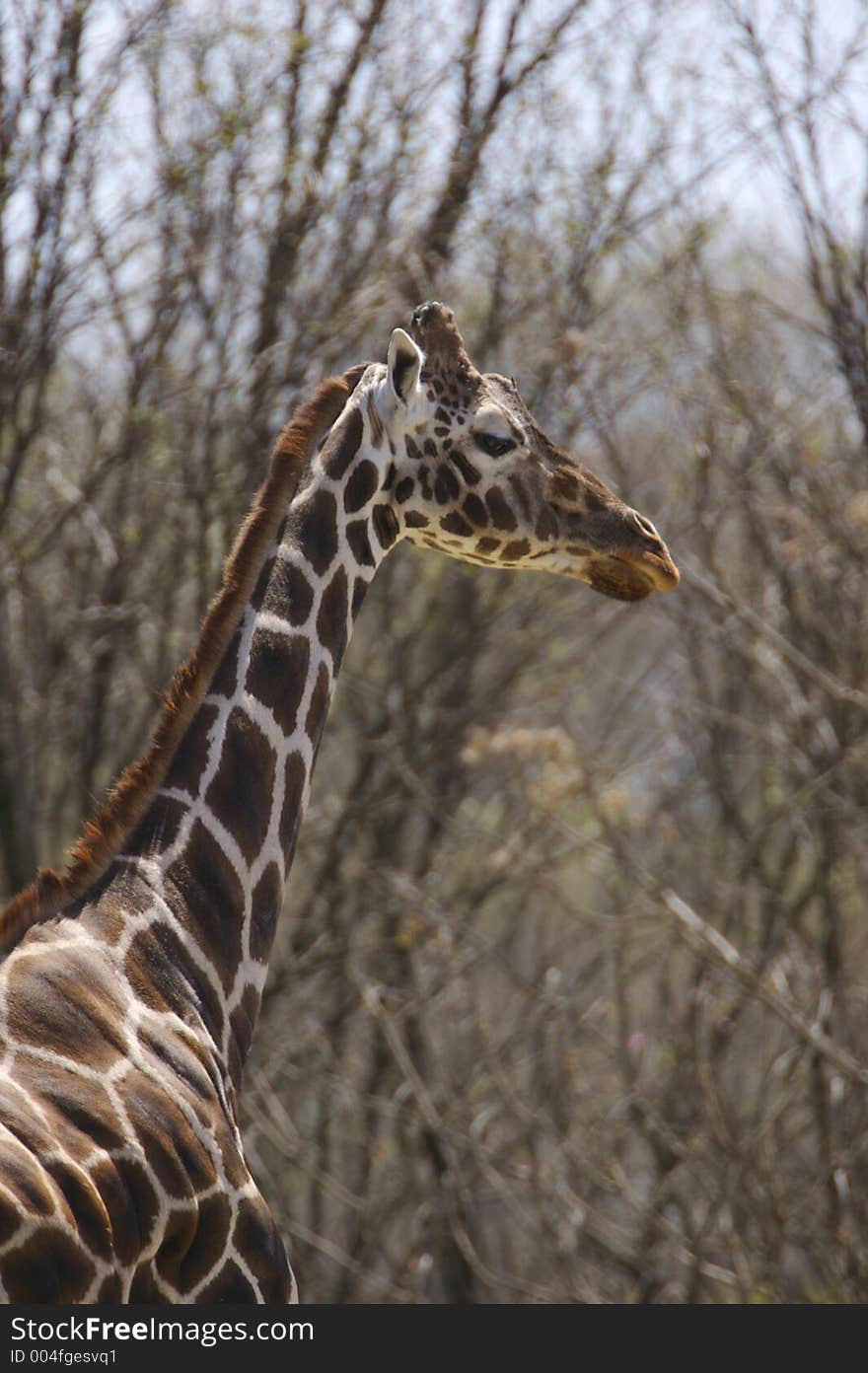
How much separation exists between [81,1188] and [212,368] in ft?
20.2

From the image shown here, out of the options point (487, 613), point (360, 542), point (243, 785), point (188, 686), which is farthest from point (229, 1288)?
point (487, 613)

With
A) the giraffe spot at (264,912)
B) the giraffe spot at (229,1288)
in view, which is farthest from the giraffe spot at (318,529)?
the giraffe spot at (229,1288)

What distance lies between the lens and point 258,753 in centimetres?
406

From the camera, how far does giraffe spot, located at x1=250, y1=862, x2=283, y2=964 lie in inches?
159

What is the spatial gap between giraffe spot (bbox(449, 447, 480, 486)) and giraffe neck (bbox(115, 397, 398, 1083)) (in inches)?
7.4

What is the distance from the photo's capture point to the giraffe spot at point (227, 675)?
13.3 ft

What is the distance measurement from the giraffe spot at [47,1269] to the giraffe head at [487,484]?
2.09 metres

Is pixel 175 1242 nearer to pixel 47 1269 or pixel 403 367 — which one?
pixel 47 1269

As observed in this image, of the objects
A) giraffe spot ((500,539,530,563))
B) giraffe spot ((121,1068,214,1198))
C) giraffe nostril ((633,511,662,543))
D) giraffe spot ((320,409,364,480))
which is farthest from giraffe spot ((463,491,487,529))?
giraffe spot ((121,1068,214,1198))

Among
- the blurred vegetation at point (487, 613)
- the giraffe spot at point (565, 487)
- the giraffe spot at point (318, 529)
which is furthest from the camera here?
the blurred vegetation at point (487, 613)

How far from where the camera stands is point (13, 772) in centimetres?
836

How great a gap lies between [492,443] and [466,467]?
0.10m

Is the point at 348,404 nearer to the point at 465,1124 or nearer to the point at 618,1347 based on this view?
the point at 618,1347

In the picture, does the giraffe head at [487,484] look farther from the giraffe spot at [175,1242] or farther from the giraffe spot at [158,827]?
the giraffe spot at [175,1242]
